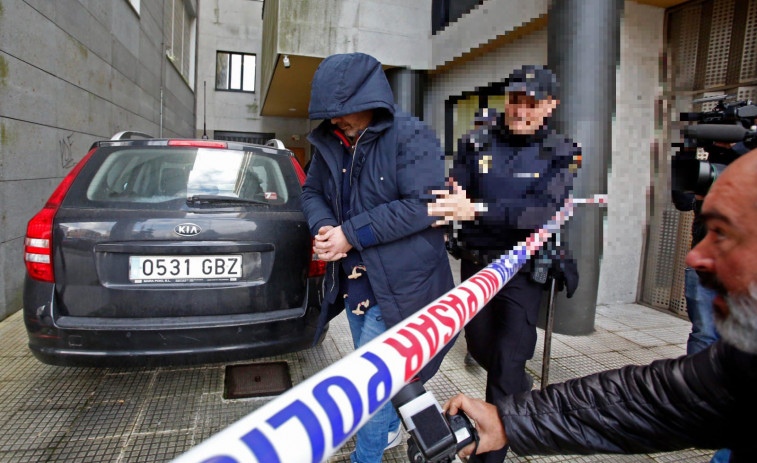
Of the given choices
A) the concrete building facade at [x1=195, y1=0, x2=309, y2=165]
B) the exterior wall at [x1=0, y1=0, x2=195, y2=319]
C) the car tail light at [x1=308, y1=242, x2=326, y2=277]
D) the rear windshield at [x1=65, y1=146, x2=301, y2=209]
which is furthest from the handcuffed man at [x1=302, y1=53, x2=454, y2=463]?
the concrete building facade at [x1=195, y1=0, x2=309, y2=165]

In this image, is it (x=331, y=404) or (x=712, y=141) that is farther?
(x=712, y=141)

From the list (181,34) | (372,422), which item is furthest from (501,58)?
(181,34)

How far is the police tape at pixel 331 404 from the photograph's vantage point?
0.64m

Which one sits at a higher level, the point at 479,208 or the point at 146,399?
the point at 479,208

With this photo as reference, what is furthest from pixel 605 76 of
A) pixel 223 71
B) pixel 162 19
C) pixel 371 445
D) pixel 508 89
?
pixel 223 71

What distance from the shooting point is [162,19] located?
37.0 ft

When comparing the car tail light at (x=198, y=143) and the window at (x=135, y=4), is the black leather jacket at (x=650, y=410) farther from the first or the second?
the window at (x=135, y=4)

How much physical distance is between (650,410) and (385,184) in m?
1.12

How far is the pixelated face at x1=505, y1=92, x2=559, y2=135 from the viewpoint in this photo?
2117 millimetres

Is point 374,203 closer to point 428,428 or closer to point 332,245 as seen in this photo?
point 332,245

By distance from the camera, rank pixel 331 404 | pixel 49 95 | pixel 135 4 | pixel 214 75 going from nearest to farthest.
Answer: pixel 331 404 < pixel 49 95 < pixel 135 4 < pixel 214 75

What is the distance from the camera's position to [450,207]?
186cm

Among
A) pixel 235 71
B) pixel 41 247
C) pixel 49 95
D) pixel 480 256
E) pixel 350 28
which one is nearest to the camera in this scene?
pixel 480 256

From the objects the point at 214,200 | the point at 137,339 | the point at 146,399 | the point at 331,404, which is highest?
the point at 214,200
